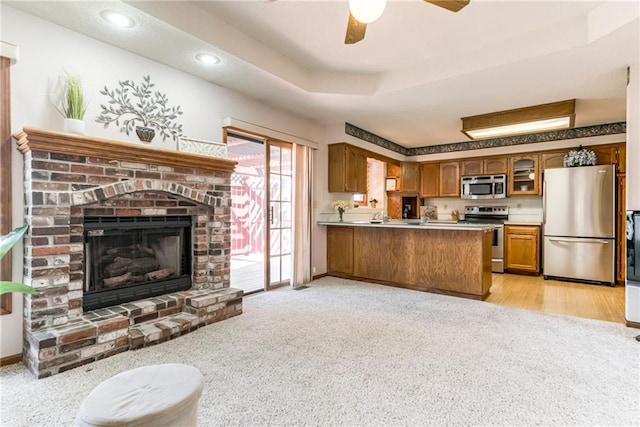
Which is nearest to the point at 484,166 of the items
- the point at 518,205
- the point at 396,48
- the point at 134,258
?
the point at 518,205

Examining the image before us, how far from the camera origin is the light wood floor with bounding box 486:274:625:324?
3480mm

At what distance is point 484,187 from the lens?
20.3 ft

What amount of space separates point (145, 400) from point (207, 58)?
2.85 metres

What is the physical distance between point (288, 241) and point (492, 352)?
2.99 metres

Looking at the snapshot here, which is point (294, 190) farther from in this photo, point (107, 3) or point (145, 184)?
point (107, 3)

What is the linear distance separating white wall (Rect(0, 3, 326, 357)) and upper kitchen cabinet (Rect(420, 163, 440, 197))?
16.3 ft

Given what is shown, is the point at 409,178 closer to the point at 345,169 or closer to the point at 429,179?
the point at 429,179

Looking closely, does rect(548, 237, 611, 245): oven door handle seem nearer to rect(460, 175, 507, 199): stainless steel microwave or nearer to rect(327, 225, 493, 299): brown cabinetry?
rect(460, 175, 507, 199): stainless steel microwave

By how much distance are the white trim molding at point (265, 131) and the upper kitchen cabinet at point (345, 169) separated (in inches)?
16.0

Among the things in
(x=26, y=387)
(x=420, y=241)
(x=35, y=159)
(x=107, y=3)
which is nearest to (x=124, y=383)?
(x=26, y=387)

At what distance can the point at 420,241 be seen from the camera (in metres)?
4.36

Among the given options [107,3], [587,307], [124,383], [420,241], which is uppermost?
[107,3]

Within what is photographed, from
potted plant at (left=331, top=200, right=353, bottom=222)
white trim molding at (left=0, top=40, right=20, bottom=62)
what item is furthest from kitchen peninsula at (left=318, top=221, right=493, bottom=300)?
white trim molding at (left=0, top=40, right=20, bottom=62)

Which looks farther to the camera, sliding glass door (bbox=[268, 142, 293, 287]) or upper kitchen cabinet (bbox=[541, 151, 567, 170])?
upper kitchen cabinet (bbox=[541, 151, 567, 170])
